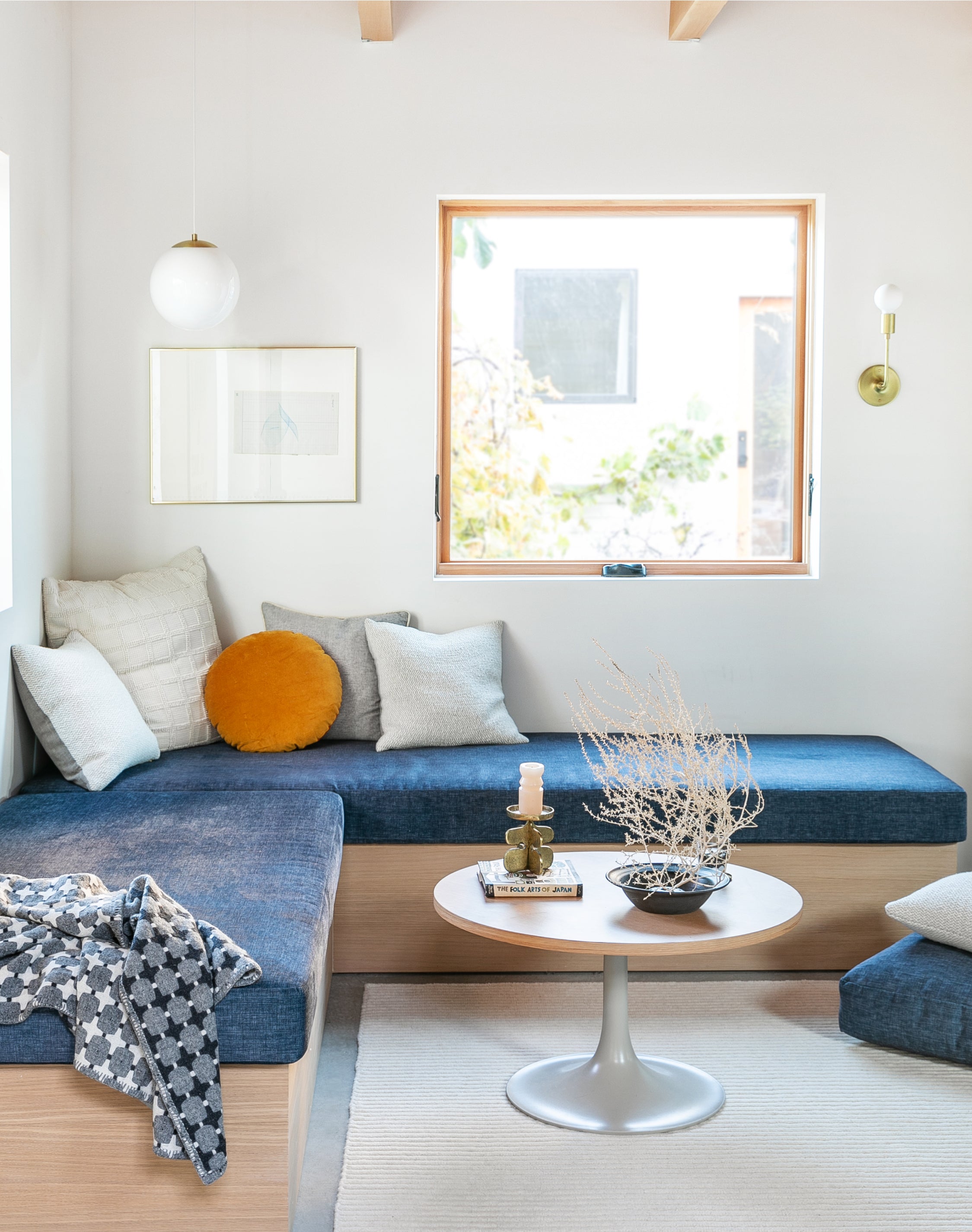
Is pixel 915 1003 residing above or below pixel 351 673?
below

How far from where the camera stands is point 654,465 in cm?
387

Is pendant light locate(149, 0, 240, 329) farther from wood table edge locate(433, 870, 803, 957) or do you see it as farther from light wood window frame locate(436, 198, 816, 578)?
wood table edge locate(433, 870, 803, 957)

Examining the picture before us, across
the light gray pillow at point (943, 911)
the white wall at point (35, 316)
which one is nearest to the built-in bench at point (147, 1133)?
the white wall at point (35, 316)

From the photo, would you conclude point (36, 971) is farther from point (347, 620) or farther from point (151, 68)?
point (151, 68)

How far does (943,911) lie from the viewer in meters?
2.73

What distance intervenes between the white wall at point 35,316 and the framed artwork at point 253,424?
0.32 metres

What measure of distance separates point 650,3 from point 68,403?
2.27m

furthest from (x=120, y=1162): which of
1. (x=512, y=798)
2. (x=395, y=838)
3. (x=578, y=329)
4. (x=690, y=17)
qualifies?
(x=690, y=17)

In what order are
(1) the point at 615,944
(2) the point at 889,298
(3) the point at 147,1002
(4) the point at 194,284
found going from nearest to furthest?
1. (3) the point at 147,1002
2. (1) the point at 615,944
3. (4) the point at 194,284
4. (2) the point at 889,298

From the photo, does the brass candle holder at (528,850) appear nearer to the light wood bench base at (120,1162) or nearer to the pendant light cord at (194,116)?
the light wood bench base at (120,1162)

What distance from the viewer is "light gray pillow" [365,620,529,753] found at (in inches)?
136

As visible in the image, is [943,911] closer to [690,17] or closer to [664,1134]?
[664,1134]

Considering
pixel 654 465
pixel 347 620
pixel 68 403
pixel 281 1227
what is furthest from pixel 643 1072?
pixel 68 403

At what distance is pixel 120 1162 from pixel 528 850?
982mm
